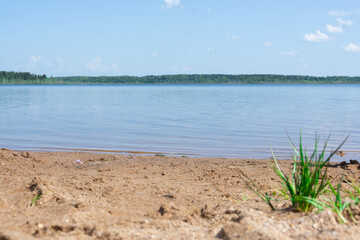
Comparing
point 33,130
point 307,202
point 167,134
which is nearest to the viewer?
point 307,202

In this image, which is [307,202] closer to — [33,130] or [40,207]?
[40,207]

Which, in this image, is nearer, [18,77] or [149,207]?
[149,207]

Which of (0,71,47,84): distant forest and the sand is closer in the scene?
the sand

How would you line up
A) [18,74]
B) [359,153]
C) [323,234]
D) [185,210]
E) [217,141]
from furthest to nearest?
1. [18,74]
2. [217,141]
3. [359,153]
4. [185,210]
5. [323,234]

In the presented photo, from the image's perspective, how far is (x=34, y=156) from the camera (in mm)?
9227

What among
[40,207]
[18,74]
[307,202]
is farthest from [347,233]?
[18,74]

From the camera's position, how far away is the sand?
12.0 feet

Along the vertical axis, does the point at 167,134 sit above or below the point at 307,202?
below

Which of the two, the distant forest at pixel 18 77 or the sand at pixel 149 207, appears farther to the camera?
the distant forest at pixel 18 77

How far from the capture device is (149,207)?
16.0ft

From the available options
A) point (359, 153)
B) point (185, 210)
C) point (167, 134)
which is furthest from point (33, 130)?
point (185, 210)

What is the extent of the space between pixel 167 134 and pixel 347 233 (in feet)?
39.5

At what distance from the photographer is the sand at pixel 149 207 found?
12.0 ft

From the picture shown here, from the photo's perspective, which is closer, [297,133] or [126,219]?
[126,219]
